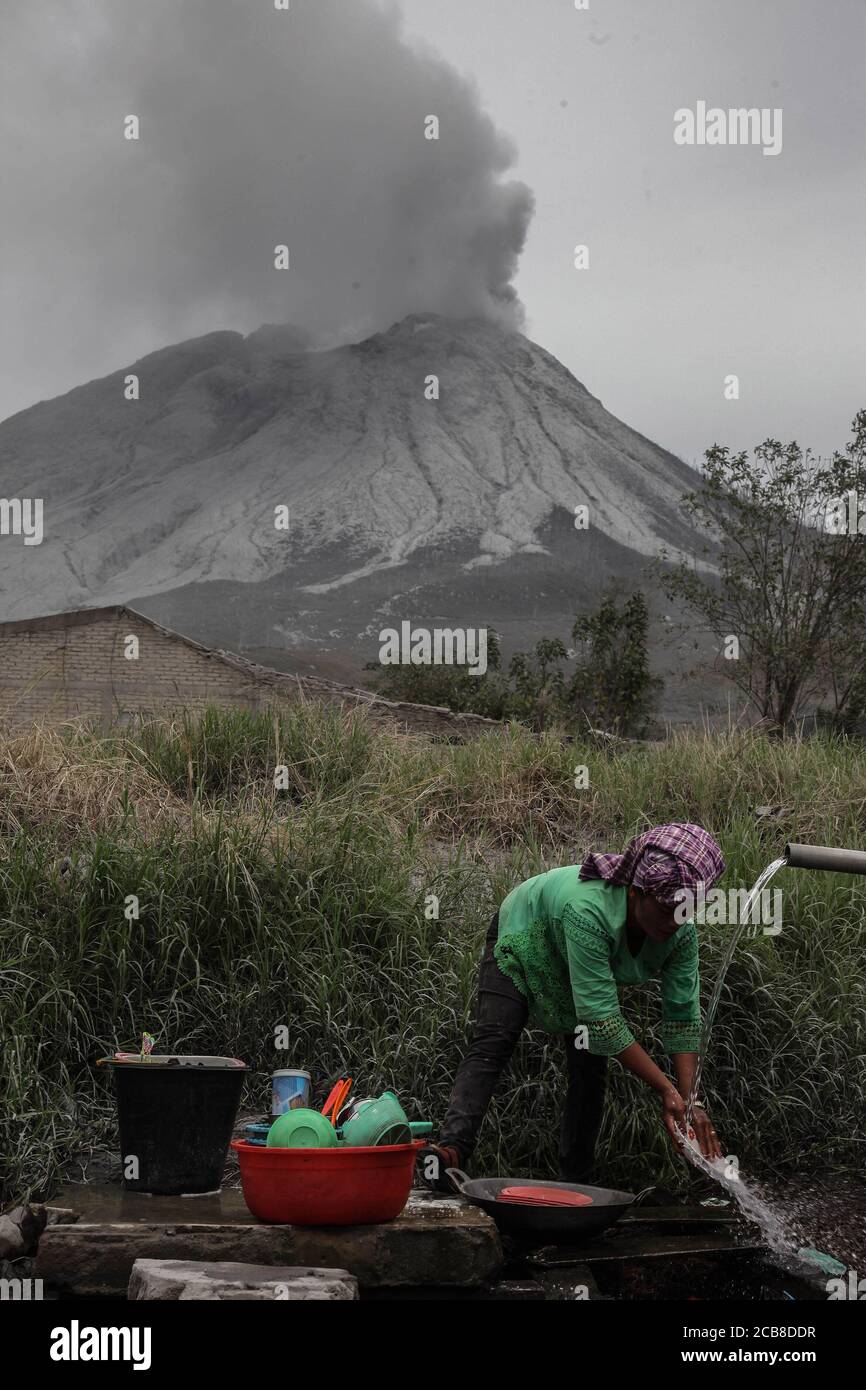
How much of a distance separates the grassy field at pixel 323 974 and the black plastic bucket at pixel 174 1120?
21.9 inches

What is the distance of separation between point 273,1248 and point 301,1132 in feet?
1.03

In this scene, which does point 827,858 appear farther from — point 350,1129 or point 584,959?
point 350,1129

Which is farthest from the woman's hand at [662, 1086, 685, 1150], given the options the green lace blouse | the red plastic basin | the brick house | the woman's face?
the brick house

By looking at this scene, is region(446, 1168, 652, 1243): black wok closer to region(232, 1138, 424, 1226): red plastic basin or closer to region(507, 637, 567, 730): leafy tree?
region(232, 1138, 424, 1226): red plastic basin

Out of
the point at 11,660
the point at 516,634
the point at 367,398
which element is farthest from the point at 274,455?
the point at 11,660

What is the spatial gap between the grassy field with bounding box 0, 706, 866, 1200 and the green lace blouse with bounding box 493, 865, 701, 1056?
2.64ft

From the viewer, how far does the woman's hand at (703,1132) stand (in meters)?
3.84

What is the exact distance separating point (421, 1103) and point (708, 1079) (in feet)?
3.66

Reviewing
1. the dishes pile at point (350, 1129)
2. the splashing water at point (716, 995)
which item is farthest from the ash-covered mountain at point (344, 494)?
the dishes pile at point (350, 1129)

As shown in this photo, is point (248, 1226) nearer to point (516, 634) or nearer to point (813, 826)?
point (813, 826)

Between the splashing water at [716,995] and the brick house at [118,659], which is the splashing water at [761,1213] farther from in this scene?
the brick house at [118,659]

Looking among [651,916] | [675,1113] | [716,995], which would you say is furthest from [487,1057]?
[716,995]

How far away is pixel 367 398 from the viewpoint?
105250mm
